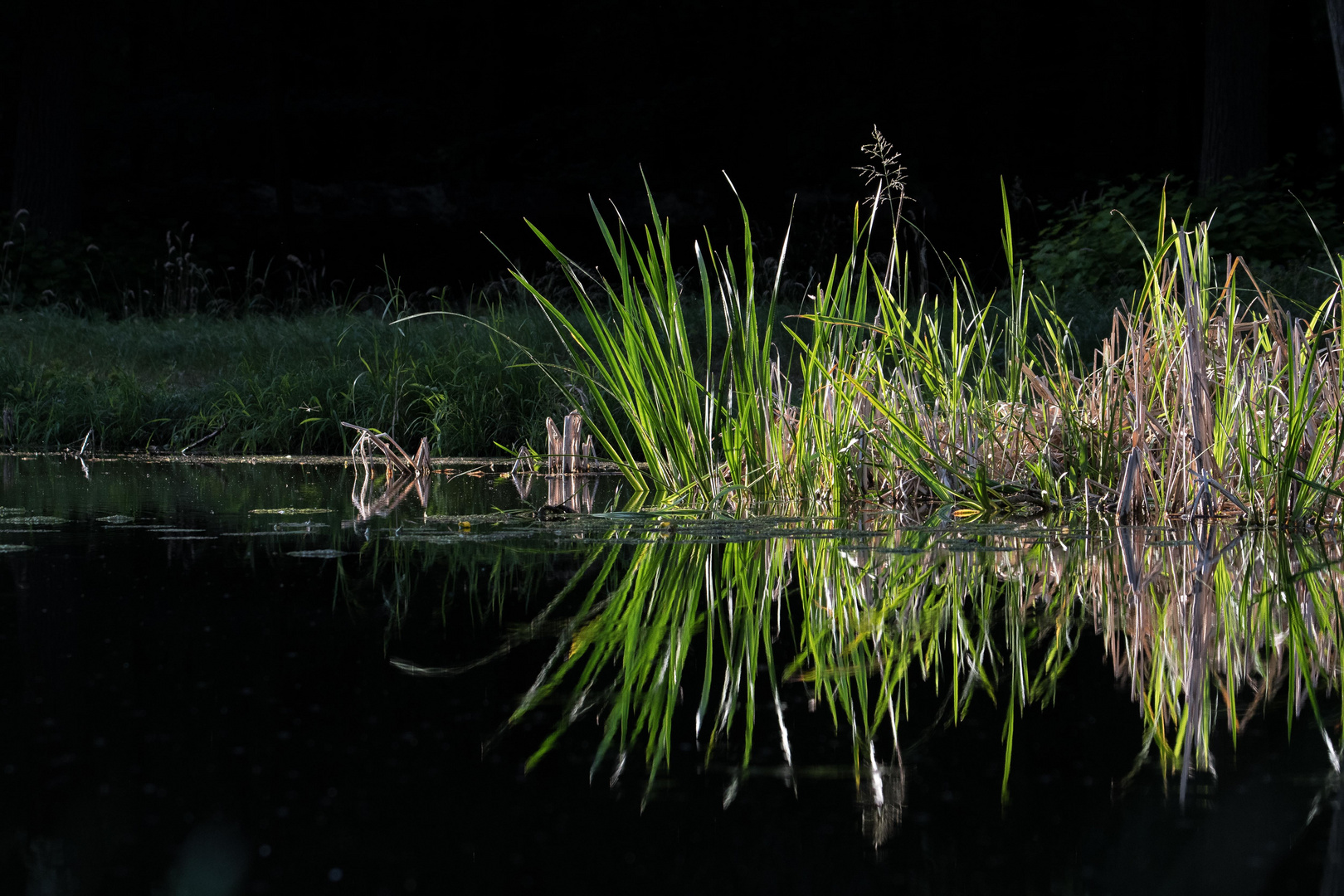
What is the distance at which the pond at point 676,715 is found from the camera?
1.04 meters

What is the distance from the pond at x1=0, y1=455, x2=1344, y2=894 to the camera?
3.42ft

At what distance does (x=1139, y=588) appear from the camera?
2178 mm

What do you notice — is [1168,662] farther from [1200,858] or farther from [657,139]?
[657,139]

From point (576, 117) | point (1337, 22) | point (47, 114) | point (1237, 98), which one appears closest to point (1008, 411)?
point (1337, 22)

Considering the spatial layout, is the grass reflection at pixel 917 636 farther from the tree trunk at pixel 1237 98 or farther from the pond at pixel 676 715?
the tree trunk at pixel 1237 98

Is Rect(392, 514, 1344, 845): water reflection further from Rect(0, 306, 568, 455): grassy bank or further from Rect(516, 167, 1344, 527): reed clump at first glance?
Rect(0, 306, 568, 455): grassy bank

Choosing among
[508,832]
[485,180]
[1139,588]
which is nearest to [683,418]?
[1139,588]

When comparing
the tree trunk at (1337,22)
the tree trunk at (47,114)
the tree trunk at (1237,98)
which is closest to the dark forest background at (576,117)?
the tree trunk at (47,114)

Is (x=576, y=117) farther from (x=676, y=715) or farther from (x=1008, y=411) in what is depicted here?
(x=676, y=715)

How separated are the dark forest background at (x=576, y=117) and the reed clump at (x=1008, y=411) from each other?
869cm

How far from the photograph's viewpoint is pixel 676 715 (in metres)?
1.49

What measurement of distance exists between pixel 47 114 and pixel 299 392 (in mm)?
6732

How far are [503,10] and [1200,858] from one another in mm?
15122

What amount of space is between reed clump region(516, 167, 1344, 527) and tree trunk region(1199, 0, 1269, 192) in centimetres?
713
